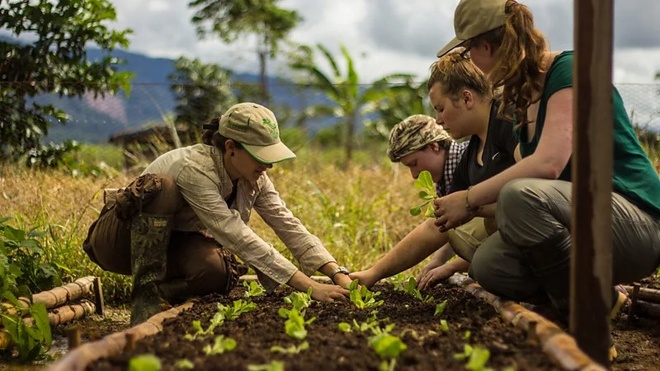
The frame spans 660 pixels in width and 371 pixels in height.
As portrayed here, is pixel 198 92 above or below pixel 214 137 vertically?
below

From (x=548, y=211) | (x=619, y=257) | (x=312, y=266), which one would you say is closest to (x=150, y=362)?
(x=548, y=211)

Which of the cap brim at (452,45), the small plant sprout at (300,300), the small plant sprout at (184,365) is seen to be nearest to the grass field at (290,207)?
the small plant sprout at (300,300)

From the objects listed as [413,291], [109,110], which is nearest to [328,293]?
[413,291]

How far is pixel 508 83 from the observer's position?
3.15 m

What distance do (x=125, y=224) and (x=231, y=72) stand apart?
17.5m

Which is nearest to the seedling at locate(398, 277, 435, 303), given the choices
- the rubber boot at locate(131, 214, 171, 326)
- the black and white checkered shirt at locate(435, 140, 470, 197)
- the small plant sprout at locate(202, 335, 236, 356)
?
the black and white checkered shirt at locate(435, 140, 470, 197)

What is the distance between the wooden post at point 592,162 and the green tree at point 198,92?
6.14 metres

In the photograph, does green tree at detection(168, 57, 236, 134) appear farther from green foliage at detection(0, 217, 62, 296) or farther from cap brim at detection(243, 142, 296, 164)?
cap brim at detection(243, 142, 296, 164)

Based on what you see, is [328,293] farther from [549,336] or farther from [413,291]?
[549,336]

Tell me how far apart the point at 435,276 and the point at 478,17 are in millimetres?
1440

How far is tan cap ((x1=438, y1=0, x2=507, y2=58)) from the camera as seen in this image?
317 centimetres

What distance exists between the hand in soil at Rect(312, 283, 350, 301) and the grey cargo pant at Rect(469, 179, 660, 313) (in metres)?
0.81

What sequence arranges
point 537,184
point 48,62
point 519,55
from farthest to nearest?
point 48,62 → point 519,55 → point 537,184

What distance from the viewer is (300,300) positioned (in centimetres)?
331
